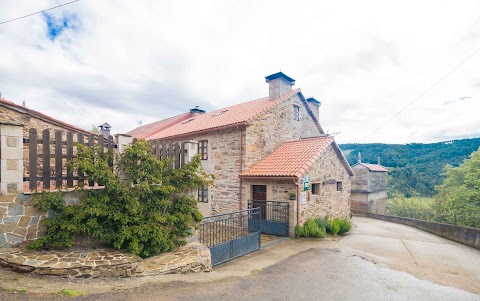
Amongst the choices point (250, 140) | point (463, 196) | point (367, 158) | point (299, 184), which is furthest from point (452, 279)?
point (367, 158)

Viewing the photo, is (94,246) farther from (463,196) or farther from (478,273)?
(463,196)

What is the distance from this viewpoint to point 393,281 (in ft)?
18.7

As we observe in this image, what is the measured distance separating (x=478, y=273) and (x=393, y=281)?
342cm

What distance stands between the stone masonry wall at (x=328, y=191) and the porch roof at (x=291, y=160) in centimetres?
45

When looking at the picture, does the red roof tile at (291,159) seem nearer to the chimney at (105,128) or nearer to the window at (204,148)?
the window at (204,148)

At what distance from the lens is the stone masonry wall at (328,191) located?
1049cm

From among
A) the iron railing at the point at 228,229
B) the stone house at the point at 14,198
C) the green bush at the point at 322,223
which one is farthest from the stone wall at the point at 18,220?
the green bush at the point at 322,223

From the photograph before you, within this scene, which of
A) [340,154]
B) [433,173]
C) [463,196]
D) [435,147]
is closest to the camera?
[340,154]

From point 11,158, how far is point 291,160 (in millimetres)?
9222

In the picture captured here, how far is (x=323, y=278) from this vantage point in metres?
5.70

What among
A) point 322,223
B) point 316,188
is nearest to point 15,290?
point 322,223

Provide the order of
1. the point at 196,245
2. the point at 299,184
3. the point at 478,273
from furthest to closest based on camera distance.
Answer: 1. the point at 299,184
2. the point at 478,273
3. the point at 196,245

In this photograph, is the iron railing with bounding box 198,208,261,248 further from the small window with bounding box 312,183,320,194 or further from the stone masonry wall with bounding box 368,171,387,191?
the stone masonry wall with bounding box 368,171,387,191

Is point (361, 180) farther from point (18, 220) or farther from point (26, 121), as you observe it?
point (26, 121)
